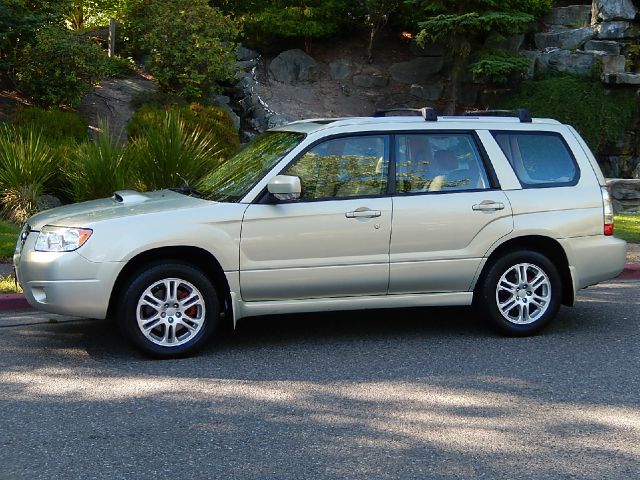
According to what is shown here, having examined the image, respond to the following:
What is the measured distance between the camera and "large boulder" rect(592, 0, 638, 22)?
2517 cm

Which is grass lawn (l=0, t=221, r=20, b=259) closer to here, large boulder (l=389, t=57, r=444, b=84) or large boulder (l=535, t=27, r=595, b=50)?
large boulder (l=389, t=57, r=444, b=84)

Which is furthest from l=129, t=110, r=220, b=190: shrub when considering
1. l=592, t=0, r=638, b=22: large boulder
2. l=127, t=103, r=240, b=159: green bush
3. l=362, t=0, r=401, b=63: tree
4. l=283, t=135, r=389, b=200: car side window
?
l=592, t=0, r=638, b=22: large boulder

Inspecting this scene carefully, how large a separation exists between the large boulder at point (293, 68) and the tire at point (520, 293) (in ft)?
61.1

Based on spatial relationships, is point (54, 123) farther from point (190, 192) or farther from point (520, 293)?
point (520, 293)

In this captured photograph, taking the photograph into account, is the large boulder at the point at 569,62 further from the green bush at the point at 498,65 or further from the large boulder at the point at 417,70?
the large boulder at the point at 417,70

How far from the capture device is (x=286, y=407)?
20.0 feet

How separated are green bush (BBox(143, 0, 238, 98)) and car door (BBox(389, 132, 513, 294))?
13247mm

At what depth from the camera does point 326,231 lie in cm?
742

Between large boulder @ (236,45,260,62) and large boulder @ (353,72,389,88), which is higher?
large boulder @ (236,45,260,62)

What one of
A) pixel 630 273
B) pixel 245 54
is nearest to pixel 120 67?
pixel 245 54

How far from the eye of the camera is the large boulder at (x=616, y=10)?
25.2 m

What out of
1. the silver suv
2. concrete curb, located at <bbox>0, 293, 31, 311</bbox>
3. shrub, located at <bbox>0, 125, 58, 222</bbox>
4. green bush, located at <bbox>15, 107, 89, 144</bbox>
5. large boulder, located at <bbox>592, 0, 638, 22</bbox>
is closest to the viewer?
the silver suv

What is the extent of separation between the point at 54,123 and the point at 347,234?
10940 millimetres

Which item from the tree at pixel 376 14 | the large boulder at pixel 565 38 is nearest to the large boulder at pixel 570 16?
the large boulder at pixel 565 38
